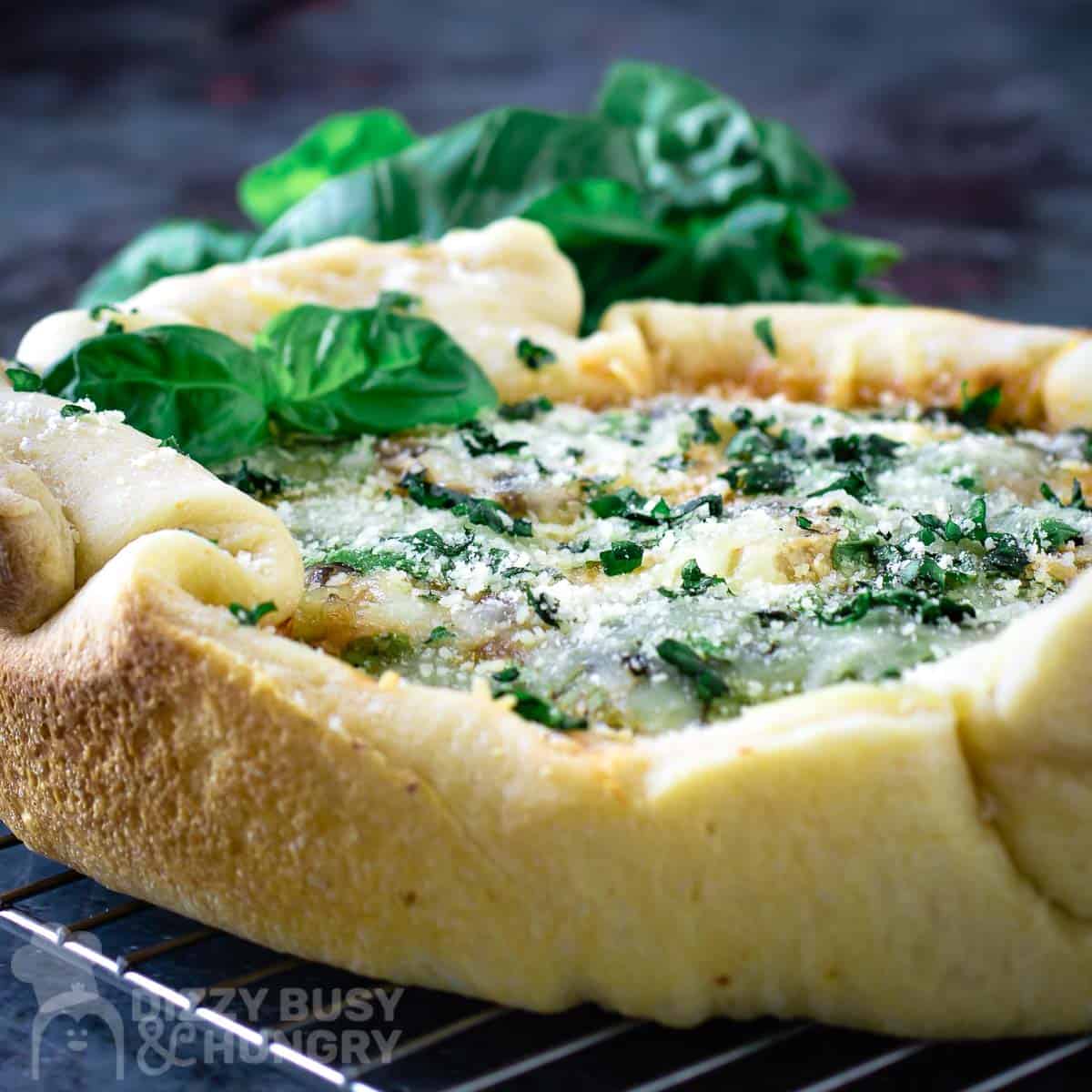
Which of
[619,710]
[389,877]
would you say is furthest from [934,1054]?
[389,877]

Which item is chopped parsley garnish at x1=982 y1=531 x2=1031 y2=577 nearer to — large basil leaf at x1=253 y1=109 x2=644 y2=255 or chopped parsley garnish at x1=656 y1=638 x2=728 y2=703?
chopped parsley garnish at x1=656 y1=638 x2=728 y2=703

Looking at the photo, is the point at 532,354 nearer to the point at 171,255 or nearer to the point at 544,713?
the point at 544,713

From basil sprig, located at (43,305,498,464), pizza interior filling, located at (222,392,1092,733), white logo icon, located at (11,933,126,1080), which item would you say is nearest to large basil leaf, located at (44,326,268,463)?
basil sprig, located at (43,305,498,464)

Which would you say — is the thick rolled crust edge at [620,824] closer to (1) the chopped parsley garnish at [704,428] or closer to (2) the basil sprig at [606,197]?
(1) the chopped parsley garnish at [704,428]

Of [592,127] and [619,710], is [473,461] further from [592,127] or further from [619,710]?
[592,127]

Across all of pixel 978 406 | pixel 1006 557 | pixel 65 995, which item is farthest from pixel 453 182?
pixel 65 995
